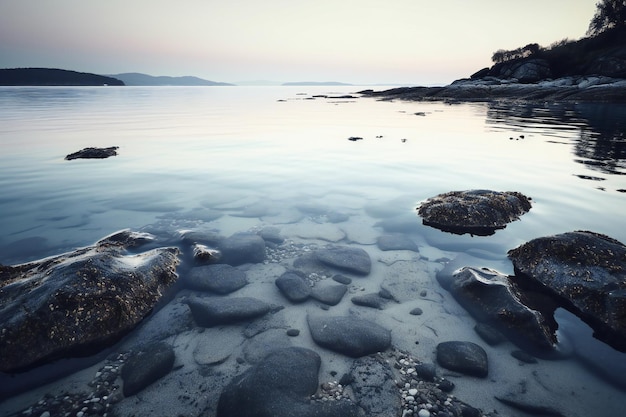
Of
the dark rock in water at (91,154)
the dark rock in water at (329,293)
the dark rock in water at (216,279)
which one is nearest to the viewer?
the dark rock in water at (329,293)

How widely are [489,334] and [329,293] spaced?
8.02ft

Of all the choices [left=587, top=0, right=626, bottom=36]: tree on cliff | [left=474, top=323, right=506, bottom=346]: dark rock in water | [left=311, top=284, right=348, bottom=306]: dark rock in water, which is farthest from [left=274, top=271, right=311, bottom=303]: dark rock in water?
[left=587, top=0, right=626, bottom=36]: tree on cliff

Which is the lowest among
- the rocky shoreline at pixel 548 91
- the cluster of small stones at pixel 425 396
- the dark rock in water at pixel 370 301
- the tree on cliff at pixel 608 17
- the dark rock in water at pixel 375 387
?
the dark rock in water at pixel 375 387

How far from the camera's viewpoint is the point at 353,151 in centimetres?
1817

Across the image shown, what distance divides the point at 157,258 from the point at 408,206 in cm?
686

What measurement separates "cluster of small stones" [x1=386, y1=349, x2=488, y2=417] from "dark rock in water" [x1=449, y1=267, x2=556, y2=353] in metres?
1.44

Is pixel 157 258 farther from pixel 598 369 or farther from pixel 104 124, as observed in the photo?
pixel 104 124

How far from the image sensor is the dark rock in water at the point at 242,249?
6648mm

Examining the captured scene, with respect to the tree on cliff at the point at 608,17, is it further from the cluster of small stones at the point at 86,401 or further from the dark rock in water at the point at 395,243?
the cluster of small stones at the point at 86,401

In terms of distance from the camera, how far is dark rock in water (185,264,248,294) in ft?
18.8

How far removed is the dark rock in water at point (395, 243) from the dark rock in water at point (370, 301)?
1.86 m

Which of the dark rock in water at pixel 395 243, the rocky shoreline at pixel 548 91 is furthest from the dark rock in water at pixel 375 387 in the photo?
the rocky shoreline at pixel 548 91

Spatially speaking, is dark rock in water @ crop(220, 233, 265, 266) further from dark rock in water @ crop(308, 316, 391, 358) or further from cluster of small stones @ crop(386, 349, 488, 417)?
cluster of small stones @ crop(386, 349, 488, 417)

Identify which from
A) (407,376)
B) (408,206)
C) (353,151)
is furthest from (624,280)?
(353,151)
